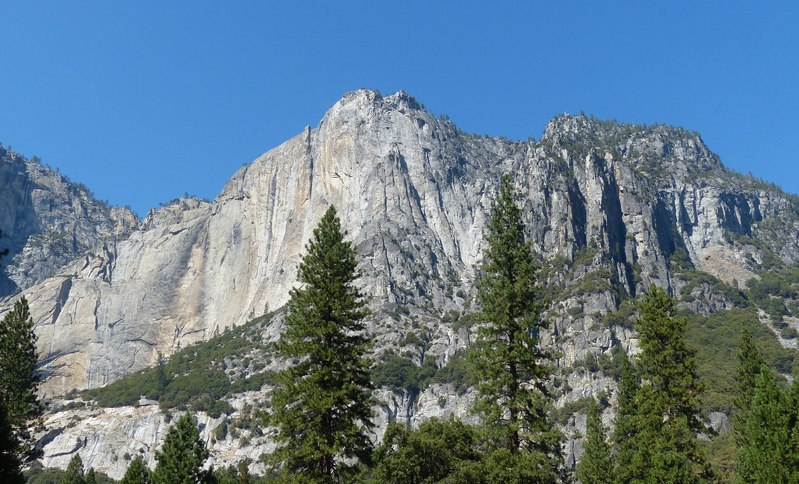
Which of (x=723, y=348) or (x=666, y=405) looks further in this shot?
(x=723, y=348)

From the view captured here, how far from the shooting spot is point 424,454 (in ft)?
144

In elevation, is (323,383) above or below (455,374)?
below

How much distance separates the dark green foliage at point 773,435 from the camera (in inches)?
1133

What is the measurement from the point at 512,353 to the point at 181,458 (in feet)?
88.7

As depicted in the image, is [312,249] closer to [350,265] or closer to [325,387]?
[350,265]

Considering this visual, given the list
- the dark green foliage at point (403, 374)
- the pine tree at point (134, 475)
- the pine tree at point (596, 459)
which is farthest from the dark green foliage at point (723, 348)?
the pine tree at point (134, 475)

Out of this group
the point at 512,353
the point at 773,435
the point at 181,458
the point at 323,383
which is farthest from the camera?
the point at 181,458

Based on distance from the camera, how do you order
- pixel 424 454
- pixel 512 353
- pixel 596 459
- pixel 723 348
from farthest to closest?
pixel 723 348
pixel 596 459
pixel 424 454
pixel 512 353

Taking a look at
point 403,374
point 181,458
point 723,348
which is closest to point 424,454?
point 181,458

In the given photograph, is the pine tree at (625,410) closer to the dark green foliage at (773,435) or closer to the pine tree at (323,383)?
the dark green foliage at (773,435)

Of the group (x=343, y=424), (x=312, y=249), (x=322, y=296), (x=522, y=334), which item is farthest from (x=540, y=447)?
(x=312, y=249)

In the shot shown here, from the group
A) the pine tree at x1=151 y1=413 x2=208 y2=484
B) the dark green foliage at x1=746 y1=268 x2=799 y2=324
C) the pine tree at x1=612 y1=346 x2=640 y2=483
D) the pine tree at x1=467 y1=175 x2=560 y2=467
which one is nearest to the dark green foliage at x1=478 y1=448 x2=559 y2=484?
the pine tree at x1=467 y1=175 x2=560 y2=467

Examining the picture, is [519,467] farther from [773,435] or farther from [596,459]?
[596,459]

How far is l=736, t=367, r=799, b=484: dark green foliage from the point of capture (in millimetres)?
28766
